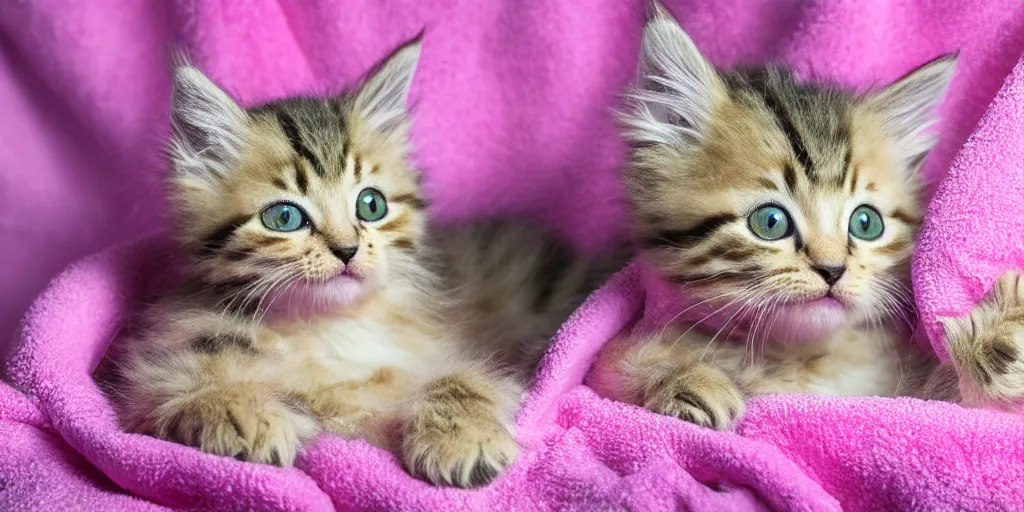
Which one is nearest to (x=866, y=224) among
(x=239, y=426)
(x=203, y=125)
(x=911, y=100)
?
(x=911, y=100)

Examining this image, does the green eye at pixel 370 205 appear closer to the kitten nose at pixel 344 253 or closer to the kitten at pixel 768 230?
the kitten nose at pixel 344 253

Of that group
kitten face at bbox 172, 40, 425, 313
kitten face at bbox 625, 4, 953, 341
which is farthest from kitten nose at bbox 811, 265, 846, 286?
kitten face at bbox 172, 40, 425, 313

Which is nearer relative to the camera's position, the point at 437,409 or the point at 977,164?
the point at 437,409

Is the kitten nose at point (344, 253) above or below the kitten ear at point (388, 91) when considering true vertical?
below

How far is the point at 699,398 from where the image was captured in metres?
1.24

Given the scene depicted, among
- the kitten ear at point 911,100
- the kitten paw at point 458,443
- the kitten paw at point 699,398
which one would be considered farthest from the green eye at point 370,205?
the kitten ear at point 911,100

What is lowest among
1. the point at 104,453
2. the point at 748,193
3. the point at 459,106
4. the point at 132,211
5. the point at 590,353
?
the point at 104,453

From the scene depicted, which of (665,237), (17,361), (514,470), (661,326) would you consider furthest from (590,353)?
(17,361)

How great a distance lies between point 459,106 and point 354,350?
2.56ft

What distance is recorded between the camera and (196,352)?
4.41 feet

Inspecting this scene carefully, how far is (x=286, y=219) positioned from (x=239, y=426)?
1.14 ft

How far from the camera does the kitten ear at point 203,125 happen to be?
1427mm

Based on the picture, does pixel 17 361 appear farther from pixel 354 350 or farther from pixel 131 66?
pixel 131 66

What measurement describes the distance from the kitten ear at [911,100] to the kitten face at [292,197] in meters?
0.79
